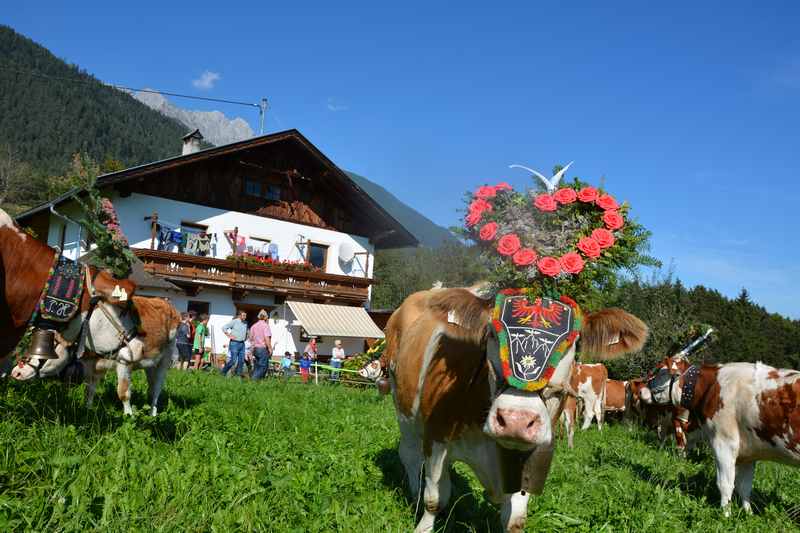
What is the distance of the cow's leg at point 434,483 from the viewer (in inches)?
160

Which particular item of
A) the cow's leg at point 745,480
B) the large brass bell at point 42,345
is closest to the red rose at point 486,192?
the large brass bell at point 42,345

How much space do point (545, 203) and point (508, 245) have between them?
41cm

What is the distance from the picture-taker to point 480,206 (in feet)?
13.5

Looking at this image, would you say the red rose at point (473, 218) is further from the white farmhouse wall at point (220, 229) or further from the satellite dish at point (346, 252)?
the satellite dish at point (346, 252)

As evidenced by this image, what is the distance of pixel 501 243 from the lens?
12.3ft

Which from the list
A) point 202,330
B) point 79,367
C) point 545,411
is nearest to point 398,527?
point 545,411

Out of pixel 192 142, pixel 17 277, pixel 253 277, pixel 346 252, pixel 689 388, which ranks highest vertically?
pixel 192 142

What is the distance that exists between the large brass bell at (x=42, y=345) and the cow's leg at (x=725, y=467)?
6.54m

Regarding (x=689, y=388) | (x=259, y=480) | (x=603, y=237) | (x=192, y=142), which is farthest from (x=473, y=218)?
(x=192, y=142)

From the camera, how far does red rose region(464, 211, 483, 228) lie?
13.4 feet

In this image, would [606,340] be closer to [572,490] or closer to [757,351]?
[572,490]

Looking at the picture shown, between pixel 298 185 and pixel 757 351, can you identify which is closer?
pixel 757 351

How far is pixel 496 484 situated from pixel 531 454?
17.6 inches

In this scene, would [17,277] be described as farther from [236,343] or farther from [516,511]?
[236,343]
